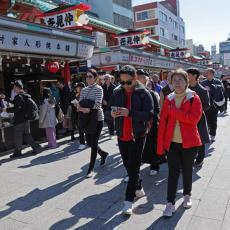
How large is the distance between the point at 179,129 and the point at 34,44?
647 centimetres

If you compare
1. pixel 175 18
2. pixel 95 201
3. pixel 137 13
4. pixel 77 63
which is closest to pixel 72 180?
pixel 95 201

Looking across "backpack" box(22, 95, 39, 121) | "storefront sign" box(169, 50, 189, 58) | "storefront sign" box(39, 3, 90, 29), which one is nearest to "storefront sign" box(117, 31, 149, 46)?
"storefront sign" box(39, 3, 90, 29)

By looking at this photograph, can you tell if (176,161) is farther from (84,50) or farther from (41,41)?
(84,50)

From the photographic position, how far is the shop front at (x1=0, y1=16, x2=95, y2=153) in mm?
8102

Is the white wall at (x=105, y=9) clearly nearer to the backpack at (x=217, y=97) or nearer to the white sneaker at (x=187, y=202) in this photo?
the backpack at (x=217, y=97)

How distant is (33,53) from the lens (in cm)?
933

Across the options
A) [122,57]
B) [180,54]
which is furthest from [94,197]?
[180,54]

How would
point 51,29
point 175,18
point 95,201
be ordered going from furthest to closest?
point 175,18 < point 51,29 < point 95,201

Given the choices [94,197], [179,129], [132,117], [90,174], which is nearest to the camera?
[179,129]

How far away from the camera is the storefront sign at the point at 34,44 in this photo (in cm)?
812

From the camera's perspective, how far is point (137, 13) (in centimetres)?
5172

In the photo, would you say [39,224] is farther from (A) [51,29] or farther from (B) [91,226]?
(A) [51,29]

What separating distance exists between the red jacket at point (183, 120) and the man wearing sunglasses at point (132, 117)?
0.23 metres

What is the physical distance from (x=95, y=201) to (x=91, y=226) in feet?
2.45
